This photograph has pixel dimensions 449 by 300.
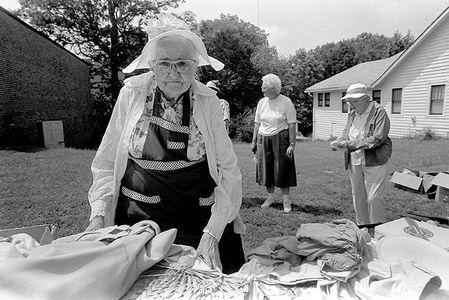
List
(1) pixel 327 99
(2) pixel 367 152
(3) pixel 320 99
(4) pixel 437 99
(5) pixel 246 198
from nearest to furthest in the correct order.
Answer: (2) pixel 367 152 → (5) pixel 246 198 → (4) pixel 437 99 → (1) pixel 327 99 → (3) pixel 320 99

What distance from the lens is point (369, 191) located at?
12.7 ft

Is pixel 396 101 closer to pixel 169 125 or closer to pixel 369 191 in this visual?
pixel 369 191

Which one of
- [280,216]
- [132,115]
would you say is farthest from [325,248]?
[280,216]

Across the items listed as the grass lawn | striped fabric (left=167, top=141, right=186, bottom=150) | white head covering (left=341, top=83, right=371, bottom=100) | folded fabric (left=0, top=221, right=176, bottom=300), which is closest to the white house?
the grass lawn

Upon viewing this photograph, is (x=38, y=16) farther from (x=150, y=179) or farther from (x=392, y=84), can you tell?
(x=150, y=179)

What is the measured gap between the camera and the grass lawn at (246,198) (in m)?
4.54

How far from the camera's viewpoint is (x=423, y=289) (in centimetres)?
121

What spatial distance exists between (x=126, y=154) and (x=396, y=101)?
1952cm

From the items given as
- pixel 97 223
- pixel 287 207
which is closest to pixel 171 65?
pixel 97 223

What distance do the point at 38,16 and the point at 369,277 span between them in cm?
3035

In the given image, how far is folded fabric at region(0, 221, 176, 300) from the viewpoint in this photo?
Answer: 1.11 metres

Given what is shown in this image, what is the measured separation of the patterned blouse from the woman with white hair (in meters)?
3.16

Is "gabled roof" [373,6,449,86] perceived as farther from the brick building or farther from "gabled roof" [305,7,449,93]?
the brick building

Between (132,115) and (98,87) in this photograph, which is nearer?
(132,115)
